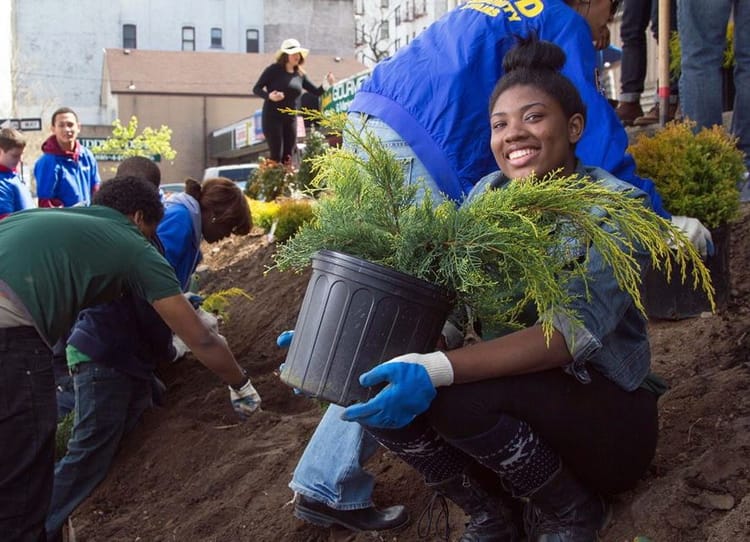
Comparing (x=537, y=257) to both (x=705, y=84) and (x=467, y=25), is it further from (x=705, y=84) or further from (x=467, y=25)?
(x=705, y=84)

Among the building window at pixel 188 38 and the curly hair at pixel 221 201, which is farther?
the building window at pixel 188 38

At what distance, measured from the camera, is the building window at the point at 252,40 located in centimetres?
5338

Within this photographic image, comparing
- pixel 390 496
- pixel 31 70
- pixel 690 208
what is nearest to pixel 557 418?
pixel 390 496

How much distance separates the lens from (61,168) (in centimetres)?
711

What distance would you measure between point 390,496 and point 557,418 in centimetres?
120

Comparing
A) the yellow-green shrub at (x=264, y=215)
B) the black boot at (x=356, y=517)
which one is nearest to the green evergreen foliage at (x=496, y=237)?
the black boot at (x=356, y=517)

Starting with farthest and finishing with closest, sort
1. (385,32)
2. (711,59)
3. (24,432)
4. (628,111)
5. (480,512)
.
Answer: (385,32) < (628,111) < (711,59) < (24,432) < (480,512)

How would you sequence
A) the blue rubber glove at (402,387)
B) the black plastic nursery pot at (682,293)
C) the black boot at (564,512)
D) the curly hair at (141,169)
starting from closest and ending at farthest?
the blue rubber glove at (402,387)
the black boot at (564,512)
the black plastic nursery pot at (682,293)
the curly hair at (141,169)

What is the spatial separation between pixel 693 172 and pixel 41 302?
8.82 feet

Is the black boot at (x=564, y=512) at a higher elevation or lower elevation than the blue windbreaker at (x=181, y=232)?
lower

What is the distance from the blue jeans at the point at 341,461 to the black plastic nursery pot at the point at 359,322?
878 mm

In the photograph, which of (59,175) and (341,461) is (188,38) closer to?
(59,175)

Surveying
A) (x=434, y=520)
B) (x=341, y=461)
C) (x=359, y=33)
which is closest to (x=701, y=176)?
(x=434, y=520)

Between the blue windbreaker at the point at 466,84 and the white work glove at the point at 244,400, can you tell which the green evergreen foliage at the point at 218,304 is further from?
the blue windbreaker at the point at 466,84
